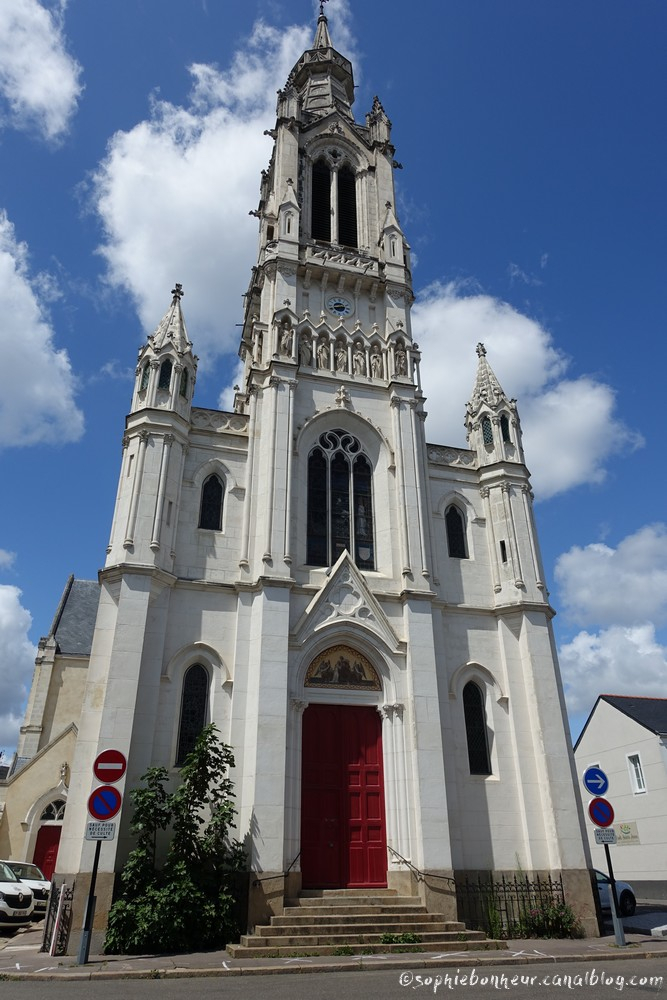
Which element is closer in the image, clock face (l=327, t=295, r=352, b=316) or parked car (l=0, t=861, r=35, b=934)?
parked car (l=0, t=861, r=35, b=934)

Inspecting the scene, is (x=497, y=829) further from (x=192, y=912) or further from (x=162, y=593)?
(x=162, y=593)

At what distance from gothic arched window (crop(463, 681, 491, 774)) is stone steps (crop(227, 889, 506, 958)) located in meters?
4.14

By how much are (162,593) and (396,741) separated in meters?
7.27

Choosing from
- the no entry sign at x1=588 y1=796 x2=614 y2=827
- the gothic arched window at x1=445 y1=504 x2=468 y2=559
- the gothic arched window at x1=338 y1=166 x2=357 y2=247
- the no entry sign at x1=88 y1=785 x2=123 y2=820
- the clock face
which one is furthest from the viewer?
the gothic arched window at x1=338 y1=166 x2=357 y2=247

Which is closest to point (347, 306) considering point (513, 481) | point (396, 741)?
point (513, 481)

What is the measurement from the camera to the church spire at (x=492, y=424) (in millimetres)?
23031

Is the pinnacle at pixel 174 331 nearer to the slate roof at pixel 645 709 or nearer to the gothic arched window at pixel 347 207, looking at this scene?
the gothic arched window at pixel 347 207

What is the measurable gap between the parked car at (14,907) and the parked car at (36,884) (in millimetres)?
2138

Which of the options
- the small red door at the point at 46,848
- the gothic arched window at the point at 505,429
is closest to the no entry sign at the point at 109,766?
the gothic arched window at the point at 505,429

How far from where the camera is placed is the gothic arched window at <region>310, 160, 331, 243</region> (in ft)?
89.7

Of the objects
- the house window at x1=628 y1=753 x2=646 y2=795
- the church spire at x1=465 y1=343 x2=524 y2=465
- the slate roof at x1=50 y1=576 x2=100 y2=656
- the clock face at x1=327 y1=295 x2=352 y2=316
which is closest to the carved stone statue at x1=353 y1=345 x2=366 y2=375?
the clock face at x1=327 y1=295 x2=352 y2=316

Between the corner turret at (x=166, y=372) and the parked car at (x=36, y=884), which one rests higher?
the corner turret at (x=166, y=372)

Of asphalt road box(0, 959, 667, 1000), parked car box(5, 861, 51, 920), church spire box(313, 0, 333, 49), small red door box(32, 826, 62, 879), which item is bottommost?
asphalt road box(0, 959, 667, 1000)

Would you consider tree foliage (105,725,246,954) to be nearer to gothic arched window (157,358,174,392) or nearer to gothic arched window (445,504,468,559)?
gothic arched window (445,504,468,559)
